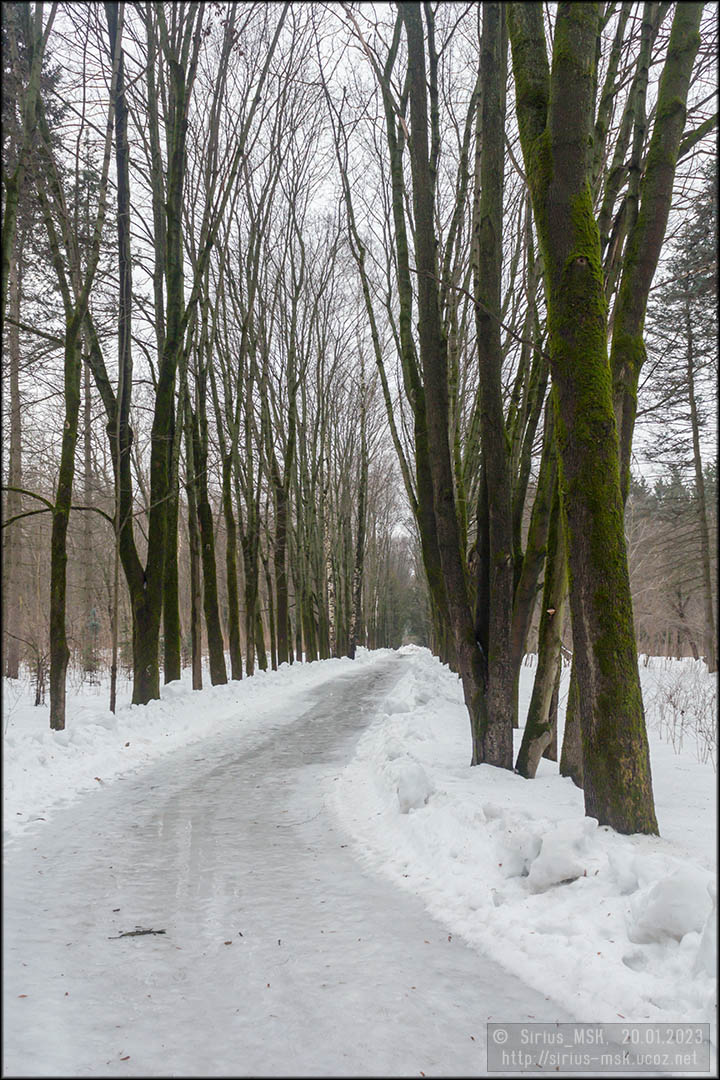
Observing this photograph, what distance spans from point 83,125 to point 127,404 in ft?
13.6

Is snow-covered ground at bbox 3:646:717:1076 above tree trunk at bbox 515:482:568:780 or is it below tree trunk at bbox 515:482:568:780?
below

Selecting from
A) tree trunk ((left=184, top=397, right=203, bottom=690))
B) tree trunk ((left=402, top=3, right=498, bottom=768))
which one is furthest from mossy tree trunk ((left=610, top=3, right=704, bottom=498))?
tree trunk ((left=184, top=397, right=203, bottom=690))

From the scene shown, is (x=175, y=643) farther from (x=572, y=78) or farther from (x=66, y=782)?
(x=572, y=78)

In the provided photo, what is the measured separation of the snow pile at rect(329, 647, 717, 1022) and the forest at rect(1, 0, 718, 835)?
1.91 ft

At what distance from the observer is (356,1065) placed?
2363 millimetres

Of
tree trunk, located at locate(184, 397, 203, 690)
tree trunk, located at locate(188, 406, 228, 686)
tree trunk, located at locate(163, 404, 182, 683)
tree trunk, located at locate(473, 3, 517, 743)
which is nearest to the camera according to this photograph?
tree trunk, located at locate(473, 3, 517, 743)

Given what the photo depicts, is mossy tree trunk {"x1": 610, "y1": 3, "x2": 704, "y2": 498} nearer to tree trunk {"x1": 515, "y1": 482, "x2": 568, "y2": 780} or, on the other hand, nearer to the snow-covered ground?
tree trunk {"x1": 515, "y1": 482, "x2": 568, "y2": 780}

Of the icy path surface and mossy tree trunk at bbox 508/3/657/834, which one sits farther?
mossy tree trunk at bbox 508/3/657/834

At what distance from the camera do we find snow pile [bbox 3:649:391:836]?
6.43 m

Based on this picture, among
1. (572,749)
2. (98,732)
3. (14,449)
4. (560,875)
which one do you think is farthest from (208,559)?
(560,875)

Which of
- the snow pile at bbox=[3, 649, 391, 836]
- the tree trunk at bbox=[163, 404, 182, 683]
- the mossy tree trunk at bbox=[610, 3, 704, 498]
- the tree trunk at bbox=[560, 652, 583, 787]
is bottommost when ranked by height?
the snow pile at bbox=[3, 649, 391, 836]

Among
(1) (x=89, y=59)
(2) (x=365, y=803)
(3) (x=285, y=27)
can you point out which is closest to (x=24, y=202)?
(1) (x=89, y=59)

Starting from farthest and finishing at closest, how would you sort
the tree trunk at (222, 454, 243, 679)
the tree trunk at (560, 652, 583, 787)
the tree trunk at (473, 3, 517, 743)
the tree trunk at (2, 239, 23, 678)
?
the tree trunk at (222, 454, 243, 679) < the tree trunk at (2, 239, 23, 678) < the tree trunk at (473, 3, 517, 743) < the tree trunk at (560, 652, 583, 787)

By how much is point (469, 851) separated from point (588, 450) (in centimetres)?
275
